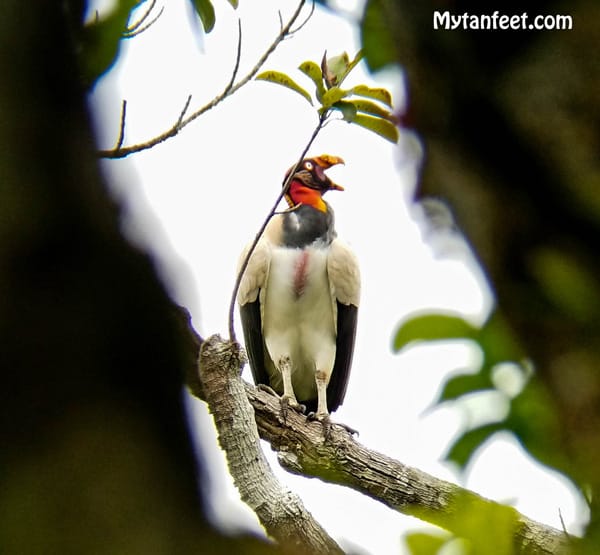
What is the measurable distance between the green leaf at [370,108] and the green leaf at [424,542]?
2.42 metres

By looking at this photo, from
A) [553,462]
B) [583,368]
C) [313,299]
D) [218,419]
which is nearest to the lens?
[583,368]

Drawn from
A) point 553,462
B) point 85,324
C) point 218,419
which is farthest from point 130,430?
point 218,419

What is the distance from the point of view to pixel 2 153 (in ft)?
2.64

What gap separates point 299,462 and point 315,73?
5.54 feet

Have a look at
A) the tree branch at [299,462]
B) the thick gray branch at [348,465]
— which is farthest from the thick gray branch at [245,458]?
the thick gray branch at [348,465]

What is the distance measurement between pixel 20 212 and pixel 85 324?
0.10 meters

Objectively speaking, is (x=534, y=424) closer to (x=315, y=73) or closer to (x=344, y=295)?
(x=315, y=73)

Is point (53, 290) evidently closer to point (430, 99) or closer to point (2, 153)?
point (2, 153)

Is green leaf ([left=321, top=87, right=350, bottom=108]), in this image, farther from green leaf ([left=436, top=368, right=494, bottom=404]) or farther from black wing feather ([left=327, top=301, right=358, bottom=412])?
black wing feather ([left=327, top=301, right=358, bottom=412])

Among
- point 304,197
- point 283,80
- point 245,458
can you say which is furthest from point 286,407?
point 304,197

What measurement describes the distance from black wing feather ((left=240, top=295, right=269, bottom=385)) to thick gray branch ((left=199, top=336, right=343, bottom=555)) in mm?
2049

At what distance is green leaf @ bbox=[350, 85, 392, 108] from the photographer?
11.5 feet

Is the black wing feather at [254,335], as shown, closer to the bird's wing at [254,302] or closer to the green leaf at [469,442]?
the bird's wing at [254,302]

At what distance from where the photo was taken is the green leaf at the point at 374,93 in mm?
3495
